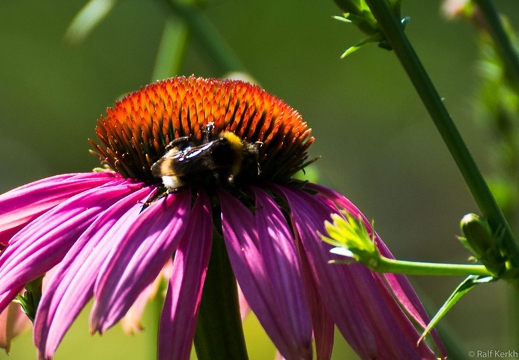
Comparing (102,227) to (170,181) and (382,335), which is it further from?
(382,335)

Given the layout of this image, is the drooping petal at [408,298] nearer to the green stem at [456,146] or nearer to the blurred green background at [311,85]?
the green stem at [456,146]

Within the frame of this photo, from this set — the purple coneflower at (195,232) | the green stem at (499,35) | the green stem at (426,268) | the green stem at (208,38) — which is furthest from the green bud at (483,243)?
the green stem at (208,38)

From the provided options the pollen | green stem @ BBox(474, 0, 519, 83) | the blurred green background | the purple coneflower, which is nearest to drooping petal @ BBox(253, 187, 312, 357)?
the purple coneflower

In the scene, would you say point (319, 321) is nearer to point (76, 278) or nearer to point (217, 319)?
point (217, 319)

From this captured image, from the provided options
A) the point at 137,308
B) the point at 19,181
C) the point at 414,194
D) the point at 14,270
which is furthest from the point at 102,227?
the point at 414,194

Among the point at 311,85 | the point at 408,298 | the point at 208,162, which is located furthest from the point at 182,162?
the point at 311,85

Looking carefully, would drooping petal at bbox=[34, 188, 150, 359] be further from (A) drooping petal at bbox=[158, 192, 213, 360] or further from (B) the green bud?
(B) the green bud
